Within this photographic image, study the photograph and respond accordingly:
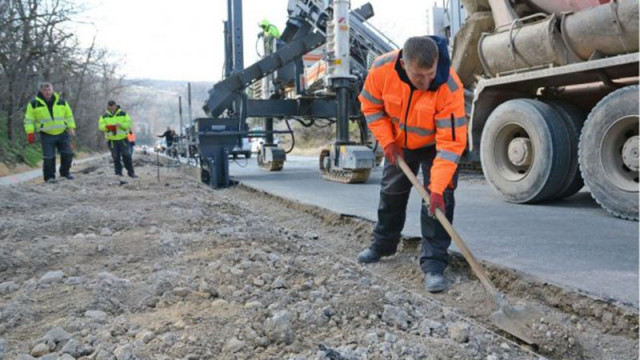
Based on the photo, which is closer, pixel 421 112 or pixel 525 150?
pixel 421 112

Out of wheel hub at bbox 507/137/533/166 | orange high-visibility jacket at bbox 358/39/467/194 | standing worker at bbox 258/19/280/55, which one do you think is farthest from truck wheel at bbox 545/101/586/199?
standing worker at bbox 258/19/280/55

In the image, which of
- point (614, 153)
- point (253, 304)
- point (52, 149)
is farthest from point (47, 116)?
point (614, 153)

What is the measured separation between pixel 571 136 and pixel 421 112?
291cm

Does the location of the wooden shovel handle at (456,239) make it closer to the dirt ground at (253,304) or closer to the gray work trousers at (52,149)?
the dirt ground at (253,304)

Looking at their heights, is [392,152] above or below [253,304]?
above

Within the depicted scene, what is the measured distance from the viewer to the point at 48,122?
28.9 feet

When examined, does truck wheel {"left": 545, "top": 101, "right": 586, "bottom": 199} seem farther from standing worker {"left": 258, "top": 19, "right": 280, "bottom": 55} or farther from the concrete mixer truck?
standing worker {"left": 258, "top": 19, "right": 280, "bottom": 55}

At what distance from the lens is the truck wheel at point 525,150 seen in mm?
5230

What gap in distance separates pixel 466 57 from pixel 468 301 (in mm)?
4329

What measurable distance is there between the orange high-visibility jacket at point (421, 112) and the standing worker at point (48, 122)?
7224 mm

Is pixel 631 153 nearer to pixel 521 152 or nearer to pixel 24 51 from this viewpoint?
pixel 521 152

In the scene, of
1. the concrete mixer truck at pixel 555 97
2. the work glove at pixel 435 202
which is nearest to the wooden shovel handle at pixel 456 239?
the work glove at pixel 435 202

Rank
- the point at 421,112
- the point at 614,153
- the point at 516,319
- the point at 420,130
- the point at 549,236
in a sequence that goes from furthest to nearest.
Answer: the point at 614,153
the point at 549,236
the point at 420,130
the point at 421,112
the point at 516,319

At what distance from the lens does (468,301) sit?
303 centimetres
